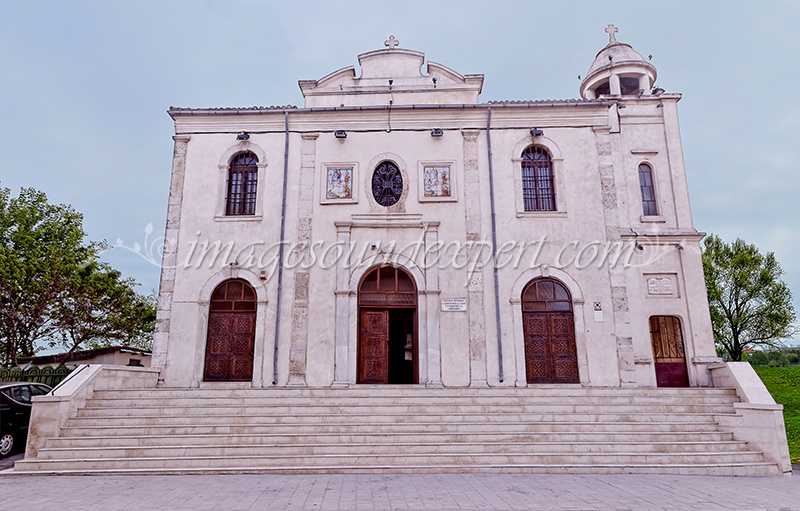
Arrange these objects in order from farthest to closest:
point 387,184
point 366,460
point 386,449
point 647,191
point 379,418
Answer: point 647,191 → point 387,184 → point 379,418 → point 386,449 → point 366,460

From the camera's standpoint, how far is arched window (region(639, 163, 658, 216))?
50.1ft

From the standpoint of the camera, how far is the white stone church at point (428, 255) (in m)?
13.2

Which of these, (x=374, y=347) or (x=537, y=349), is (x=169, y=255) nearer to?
(x=374, y=347)

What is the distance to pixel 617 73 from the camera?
1664cm

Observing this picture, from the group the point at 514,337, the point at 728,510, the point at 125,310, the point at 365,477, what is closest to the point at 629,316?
the point at 514,337

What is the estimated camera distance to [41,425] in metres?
9.38

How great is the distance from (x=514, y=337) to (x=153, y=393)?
8.93 meters

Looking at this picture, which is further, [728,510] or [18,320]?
[18,320]

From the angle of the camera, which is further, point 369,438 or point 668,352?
point 668,352

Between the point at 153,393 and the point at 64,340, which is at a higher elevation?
the point at 64,340

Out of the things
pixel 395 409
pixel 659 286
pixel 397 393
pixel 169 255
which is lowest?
pixel 395 409

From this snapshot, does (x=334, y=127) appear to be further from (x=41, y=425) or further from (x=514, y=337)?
(x=41, y=425)

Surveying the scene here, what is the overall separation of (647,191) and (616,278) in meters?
3.52

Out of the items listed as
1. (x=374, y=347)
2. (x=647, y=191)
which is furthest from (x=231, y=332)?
(x=647, y=191)
